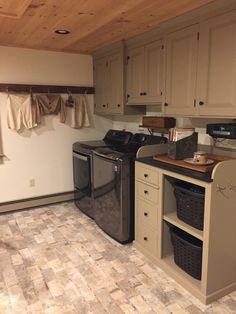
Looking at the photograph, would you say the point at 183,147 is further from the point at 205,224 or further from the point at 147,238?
the point at 147,238

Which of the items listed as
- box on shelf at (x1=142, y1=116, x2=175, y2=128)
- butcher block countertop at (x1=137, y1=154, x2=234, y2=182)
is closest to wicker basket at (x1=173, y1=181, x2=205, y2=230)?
butcher block countertop at (x1=137, y1=154, x2=234, y2=182)

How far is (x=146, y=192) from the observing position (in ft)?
8.27

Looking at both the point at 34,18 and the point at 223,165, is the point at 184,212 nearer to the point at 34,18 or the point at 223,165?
the point at 223,165

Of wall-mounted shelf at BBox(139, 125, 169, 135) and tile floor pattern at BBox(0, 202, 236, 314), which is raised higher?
wall-mounted shelf at BBox(139, 125, 169, 135)

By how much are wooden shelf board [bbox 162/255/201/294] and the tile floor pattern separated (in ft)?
0.22

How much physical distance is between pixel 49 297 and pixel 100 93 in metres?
2.69

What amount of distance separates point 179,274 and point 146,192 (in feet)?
2.44

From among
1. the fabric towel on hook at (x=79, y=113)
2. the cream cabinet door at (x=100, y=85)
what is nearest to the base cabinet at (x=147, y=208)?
the cream cabinet door at (x=100, y=85)

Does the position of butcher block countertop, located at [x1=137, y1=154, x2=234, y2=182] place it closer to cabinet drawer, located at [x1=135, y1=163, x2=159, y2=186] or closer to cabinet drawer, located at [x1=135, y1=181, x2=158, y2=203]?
cabinet drawer, located at [x1=135, y1=163, x2=159, y2=186]

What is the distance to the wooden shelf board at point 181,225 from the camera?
2031mm

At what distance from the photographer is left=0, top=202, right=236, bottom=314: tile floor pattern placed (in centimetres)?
197

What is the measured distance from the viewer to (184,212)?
2199mm

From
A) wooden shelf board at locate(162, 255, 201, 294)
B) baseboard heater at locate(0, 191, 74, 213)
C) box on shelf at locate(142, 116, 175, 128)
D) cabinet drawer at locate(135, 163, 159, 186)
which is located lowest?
wooden shelf board at locate(162, 255, 201, 294)

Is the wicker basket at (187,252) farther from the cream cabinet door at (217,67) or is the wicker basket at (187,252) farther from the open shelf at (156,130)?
the open shelf at (156,130)
